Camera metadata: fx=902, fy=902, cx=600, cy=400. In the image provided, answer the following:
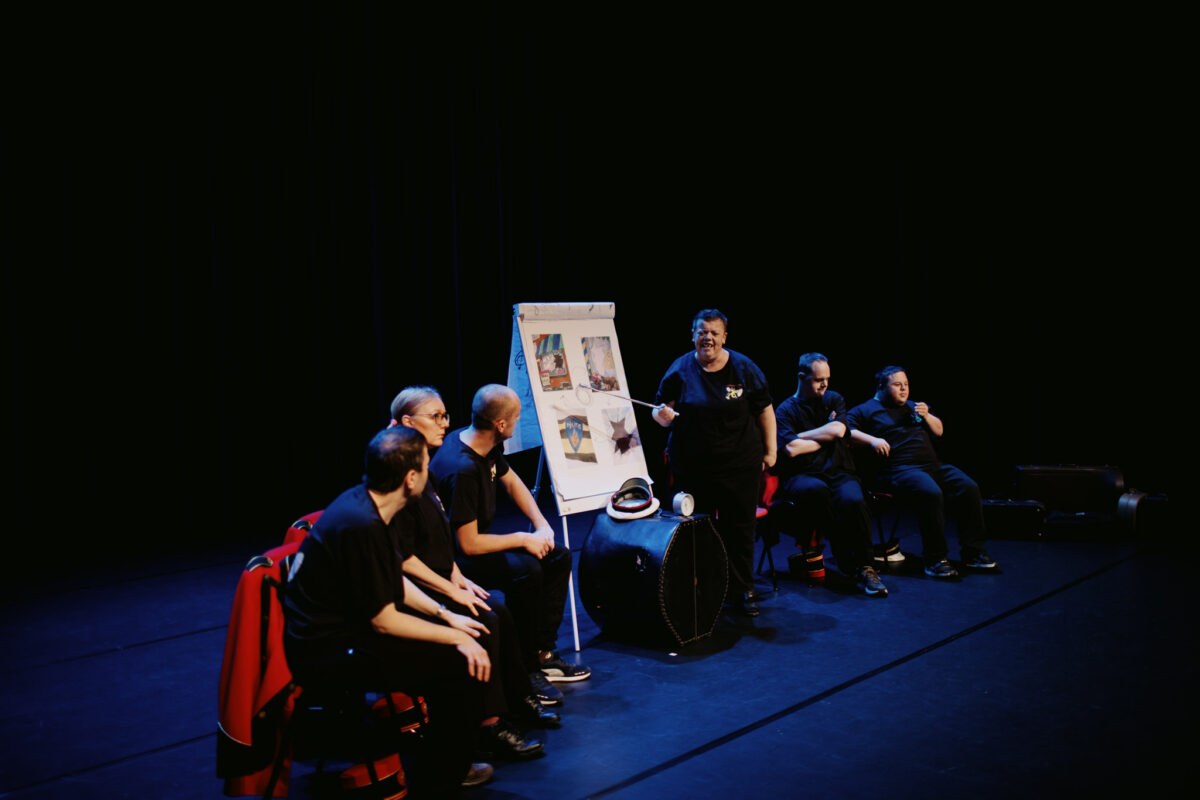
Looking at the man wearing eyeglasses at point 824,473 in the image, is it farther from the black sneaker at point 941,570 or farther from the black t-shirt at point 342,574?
the black t-shirt at point 342,574

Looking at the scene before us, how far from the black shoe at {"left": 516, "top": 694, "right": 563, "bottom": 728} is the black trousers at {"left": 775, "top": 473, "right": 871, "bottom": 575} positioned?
7.55ft

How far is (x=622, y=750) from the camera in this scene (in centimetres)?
305

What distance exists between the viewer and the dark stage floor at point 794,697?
282cm

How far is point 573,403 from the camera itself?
4.31m

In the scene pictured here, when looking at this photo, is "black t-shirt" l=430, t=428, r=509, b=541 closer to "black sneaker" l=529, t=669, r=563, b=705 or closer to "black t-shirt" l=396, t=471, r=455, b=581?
"black t-shirt" l=396, t=471, r=455, b=581

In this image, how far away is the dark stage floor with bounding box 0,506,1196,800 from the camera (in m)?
2.82

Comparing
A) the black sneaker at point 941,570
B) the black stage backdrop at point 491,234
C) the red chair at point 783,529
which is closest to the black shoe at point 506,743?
the red chair at point 783,529

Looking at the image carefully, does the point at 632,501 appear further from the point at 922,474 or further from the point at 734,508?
the point at 922,474

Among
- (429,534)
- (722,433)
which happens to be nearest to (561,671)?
→ (429,534)

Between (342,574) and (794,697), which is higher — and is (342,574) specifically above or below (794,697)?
above

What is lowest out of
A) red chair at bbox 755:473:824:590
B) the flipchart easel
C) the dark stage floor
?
the dark stage floor

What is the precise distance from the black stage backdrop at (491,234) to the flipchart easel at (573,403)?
10.3 ft

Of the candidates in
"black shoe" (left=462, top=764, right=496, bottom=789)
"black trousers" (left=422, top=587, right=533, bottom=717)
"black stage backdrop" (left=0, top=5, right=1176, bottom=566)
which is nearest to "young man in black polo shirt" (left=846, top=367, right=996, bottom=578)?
"black stage backdrop" (left=0, top=5, right=1176, bottom=566)

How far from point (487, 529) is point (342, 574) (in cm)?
A: 113
